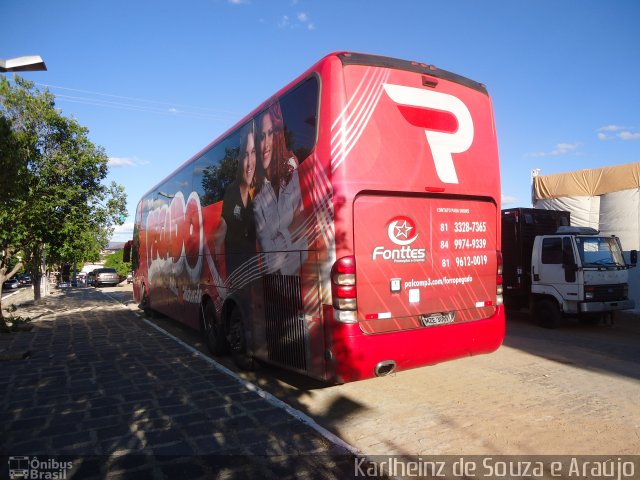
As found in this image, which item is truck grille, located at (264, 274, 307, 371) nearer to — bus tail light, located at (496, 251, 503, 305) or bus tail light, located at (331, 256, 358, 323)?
bus tail light, located at (331, 256, 358, 323)

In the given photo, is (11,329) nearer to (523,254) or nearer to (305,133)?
(305,133)

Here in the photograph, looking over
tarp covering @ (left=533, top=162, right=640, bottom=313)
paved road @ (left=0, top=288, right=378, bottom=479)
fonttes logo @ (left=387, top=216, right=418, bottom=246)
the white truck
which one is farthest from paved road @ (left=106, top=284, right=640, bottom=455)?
tarp covering @ (left=533, top=162, right=640, bottom=313)

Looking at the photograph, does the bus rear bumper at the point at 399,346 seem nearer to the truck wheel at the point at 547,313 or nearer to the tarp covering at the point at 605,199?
the truck wheel at the point at 547,313

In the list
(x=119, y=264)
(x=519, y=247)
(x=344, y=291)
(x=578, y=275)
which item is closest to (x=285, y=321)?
(x=344, y=291)

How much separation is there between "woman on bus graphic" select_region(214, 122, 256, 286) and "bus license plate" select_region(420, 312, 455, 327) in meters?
2.48

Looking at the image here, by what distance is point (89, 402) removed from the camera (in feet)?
17.0

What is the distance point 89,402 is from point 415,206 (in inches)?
183

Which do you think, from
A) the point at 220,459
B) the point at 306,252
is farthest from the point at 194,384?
the point at 306,252

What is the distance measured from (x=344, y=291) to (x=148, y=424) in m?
2.55

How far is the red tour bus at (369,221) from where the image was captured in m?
4.34

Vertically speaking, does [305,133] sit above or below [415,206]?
above

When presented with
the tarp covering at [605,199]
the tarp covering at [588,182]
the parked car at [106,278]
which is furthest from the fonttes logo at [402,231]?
the parked car at [106,278]

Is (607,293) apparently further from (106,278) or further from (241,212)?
(106,278)

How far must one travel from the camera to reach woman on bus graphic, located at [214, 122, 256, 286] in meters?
5.98
